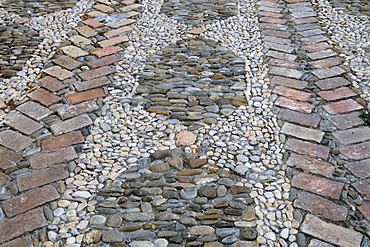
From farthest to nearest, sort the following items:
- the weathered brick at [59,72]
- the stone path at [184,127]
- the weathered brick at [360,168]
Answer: the weathered brick at [59,72]
the weathered brick at [360,168]
the stone path at [184,127]

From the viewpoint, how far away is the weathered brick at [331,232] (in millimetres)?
2045

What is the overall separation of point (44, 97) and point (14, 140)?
1.53 ft

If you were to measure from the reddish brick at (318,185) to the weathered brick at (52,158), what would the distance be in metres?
1.25

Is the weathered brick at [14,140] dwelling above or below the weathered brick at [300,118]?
below

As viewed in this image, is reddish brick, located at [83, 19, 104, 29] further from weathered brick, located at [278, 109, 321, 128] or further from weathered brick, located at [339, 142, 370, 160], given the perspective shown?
weathered brick, located at [339, 142, 370, 160]

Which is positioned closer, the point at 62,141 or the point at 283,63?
the point at 62,141

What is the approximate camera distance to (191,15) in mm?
4184

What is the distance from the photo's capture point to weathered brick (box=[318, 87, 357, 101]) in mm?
3020

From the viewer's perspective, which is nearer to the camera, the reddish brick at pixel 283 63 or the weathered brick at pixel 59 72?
the weathered brick at pixel 59 72

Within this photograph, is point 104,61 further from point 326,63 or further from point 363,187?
point 363,187

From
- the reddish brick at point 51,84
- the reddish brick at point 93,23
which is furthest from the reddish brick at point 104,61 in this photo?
the reddish brick at point 93,23

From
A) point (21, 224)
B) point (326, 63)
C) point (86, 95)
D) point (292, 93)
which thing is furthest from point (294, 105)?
point (21, 224)

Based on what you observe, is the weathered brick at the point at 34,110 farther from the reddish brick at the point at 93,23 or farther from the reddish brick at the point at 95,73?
the reddish brick at the point at 93,23

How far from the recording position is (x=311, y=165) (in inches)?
97.5
